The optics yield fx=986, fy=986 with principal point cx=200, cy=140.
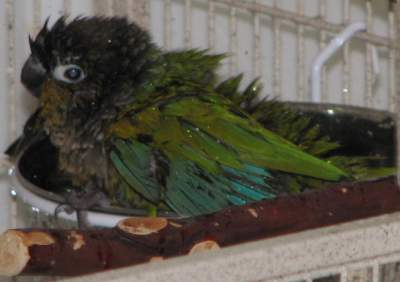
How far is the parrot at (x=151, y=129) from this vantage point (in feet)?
2.52

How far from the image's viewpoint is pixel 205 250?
18.3 inches

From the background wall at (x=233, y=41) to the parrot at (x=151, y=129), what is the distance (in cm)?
10

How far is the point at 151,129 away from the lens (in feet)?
2.60

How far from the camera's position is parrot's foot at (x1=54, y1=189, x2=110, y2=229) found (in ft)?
2.38

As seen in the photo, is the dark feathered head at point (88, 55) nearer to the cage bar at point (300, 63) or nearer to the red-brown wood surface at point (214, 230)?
the cage bar at point (300, 63)

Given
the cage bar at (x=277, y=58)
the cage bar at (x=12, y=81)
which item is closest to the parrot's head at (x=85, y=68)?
the cage bar at (x=12, y=81)

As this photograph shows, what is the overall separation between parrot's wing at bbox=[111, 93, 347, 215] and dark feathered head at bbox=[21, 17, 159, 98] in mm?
54

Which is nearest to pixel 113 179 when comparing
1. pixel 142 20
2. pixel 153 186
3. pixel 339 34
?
pixel 153 186

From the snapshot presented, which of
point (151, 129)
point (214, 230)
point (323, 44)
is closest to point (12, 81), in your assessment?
point (151, 129)

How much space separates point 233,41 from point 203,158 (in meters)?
0.28

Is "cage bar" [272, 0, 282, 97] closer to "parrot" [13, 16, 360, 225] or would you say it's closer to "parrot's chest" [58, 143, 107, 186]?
"parrot" [13, 16, 360, 225]

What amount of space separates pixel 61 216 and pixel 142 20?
25 cm

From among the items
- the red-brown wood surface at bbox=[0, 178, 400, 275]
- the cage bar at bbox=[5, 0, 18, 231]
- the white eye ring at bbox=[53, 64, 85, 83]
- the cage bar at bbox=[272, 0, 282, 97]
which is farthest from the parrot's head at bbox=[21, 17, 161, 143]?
the red-brown wood surface at bbox=[0, 178, 400, 275]

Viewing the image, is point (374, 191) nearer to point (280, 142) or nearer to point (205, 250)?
point (205, 250)
